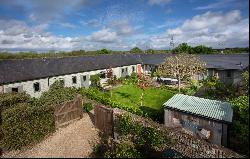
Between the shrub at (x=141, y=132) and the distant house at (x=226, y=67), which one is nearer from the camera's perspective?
the shrub at (x=141, y=132)

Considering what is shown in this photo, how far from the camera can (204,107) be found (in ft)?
50.6

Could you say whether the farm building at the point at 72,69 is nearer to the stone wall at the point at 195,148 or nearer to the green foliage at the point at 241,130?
the stone wall at the point at 195,148

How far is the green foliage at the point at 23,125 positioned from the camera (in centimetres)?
1612

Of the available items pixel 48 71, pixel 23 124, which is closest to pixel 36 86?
pixel 48 71

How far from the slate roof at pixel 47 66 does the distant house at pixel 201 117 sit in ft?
69.4

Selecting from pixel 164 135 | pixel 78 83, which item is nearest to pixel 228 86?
pixel 164 135

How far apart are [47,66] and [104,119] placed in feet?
61.7

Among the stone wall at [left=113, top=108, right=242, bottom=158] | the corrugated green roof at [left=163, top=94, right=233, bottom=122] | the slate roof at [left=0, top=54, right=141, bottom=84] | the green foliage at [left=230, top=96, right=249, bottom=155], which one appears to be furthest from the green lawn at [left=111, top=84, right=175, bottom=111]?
the green foliage at [left=230, top=96, right=249, bottom=155]

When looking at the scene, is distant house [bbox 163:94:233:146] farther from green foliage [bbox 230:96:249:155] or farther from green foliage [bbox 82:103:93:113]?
green foliage [bbox 82:103:93:113]

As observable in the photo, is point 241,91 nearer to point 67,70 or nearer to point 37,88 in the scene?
point 67,70

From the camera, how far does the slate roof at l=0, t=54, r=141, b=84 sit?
28477mm

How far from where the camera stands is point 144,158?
45.3 feet

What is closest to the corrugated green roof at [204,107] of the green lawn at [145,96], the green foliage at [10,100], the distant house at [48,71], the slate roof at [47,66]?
the green lawn at [145,96]

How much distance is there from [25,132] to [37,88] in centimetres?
1487
